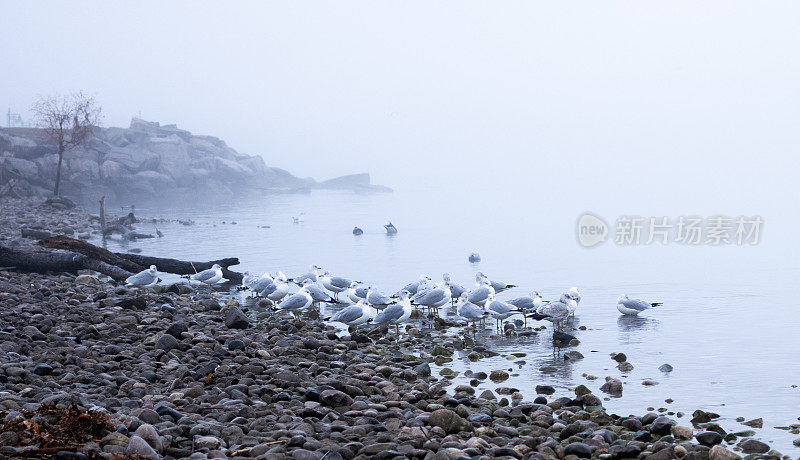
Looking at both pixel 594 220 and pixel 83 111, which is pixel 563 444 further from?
pixel 83 111

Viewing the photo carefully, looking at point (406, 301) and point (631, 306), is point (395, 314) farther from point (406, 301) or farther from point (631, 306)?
point (631, 306)

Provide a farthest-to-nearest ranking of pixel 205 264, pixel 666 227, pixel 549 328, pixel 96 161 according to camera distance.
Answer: pixel 96 161, pixel 666 227, pixel 205 264, pixel 549 328

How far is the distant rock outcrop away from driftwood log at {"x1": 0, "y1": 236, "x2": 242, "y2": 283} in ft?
111

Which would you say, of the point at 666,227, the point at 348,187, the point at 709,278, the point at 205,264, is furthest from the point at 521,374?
the point at 348,187

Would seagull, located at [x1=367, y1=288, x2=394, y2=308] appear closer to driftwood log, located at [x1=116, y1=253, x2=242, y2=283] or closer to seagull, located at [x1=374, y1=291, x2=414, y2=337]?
seagull, located at [x1=374, y1=291, x2=414, y2=337]

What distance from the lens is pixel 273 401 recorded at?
7.05 m

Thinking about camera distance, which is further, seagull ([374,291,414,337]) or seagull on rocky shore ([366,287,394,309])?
seagull on rocky shore ([366,287,394,309])

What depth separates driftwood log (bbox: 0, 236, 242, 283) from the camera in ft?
50.1

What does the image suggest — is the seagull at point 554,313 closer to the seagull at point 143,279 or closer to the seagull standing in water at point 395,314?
the seagull standing in water at point 395,314

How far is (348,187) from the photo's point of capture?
105 metres

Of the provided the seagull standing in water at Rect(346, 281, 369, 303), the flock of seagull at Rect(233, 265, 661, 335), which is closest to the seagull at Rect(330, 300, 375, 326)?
the flock of seagull at Rect(233, 265, 661, 335)

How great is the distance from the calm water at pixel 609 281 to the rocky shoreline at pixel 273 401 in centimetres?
76

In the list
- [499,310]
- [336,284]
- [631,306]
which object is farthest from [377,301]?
[631,306]

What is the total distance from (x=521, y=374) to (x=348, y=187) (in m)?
95.7
